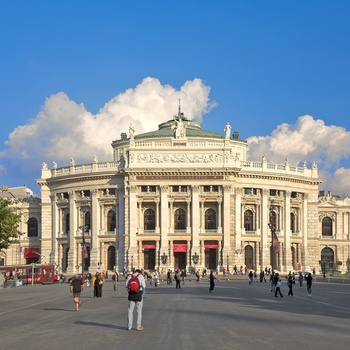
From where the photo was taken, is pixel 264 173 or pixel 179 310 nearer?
pixel 179 310

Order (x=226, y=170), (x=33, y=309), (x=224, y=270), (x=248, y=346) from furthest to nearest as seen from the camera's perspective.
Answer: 1. (x=226, y=170)
2. (x=224, y=270)
3. (x=33, y=309)
4. (x=248, y=346)

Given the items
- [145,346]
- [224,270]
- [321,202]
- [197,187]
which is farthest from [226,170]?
[145,346]

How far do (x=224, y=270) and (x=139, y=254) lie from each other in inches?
574

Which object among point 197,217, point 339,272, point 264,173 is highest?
point 264,173

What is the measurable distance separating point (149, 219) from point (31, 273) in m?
22.4

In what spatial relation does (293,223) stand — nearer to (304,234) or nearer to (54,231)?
(304,234)

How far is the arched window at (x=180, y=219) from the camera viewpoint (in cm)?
10868

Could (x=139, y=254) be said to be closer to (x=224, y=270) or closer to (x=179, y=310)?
(x=224, y=270)

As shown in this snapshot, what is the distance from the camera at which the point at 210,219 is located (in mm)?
108875

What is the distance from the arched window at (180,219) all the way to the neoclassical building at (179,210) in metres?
0.15

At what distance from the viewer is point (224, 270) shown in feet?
324

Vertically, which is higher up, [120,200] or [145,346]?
[120,200]

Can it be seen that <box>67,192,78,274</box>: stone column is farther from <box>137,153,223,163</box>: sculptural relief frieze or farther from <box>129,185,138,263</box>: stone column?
<box>137,153,223,163</box>: sculptural relief frieze

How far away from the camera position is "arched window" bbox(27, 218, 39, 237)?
12125cm
